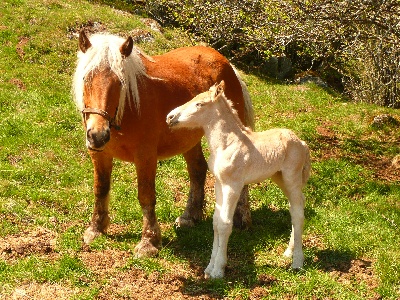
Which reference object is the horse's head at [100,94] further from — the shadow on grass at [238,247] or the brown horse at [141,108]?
the shadow on grass at [238,247]

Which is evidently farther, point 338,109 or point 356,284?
point 338,109

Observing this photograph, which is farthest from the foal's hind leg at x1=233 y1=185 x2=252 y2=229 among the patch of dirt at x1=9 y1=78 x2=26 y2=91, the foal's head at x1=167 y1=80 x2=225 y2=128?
the patch of dirt at x1=9 y1=78 x2=26 y2=91

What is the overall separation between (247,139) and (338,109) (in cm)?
786

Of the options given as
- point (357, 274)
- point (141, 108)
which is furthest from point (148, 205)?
point (357, 274)

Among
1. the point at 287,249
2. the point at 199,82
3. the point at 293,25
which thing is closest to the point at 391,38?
the point at 293,25

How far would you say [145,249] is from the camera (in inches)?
235

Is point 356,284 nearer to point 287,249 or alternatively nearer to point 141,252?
point 287,249

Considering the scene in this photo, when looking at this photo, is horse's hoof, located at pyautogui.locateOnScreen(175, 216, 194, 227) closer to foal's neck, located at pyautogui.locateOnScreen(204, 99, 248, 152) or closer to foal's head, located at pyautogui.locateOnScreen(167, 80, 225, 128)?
foal's neck, located at pyautogui.locateOnScreen(204, 99, 248, 152)

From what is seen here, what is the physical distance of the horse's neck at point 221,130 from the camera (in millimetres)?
5410

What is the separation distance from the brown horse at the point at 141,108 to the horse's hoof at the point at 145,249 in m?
0.01

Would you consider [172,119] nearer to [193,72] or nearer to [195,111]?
[195,111]

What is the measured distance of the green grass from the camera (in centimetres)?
547

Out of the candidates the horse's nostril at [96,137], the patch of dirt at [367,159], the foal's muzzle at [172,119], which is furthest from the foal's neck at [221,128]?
the patch of dirt at [367,159]

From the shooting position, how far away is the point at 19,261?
5.66 metres
